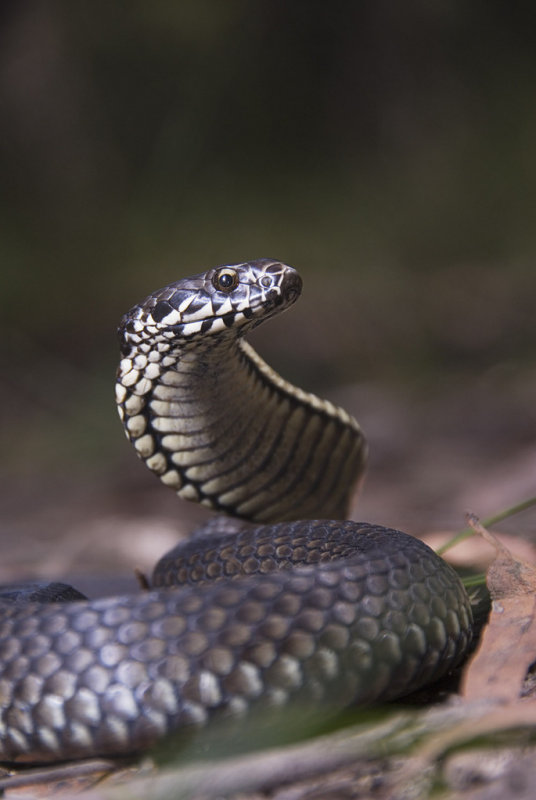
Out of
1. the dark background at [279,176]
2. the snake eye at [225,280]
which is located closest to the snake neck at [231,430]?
the snake eye at [225,280]

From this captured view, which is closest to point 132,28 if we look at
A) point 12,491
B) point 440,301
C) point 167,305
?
point 440,301

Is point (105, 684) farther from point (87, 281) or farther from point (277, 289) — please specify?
point (87, 281)

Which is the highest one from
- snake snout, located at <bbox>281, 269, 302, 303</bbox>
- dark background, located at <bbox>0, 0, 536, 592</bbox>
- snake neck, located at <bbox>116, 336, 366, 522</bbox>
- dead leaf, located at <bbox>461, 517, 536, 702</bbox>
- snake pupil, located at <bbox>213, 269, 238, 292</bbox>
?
dark background, located at <bbox>0, 0, 536, 592</bbox>

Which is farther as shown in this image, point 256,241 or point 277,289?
point 256,241

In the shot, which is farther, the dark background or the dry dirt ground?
the dark background

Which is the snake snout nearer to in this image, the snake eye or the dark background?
the snake eye

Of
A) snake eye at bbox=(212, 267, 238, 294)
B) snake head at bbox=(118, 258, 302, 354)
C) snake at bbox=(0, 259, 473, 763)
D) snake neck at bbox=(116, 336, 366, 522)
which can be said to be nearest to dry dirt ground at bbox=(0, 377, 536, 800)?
snake neck at bbox=(116, 336, 366, 522)
